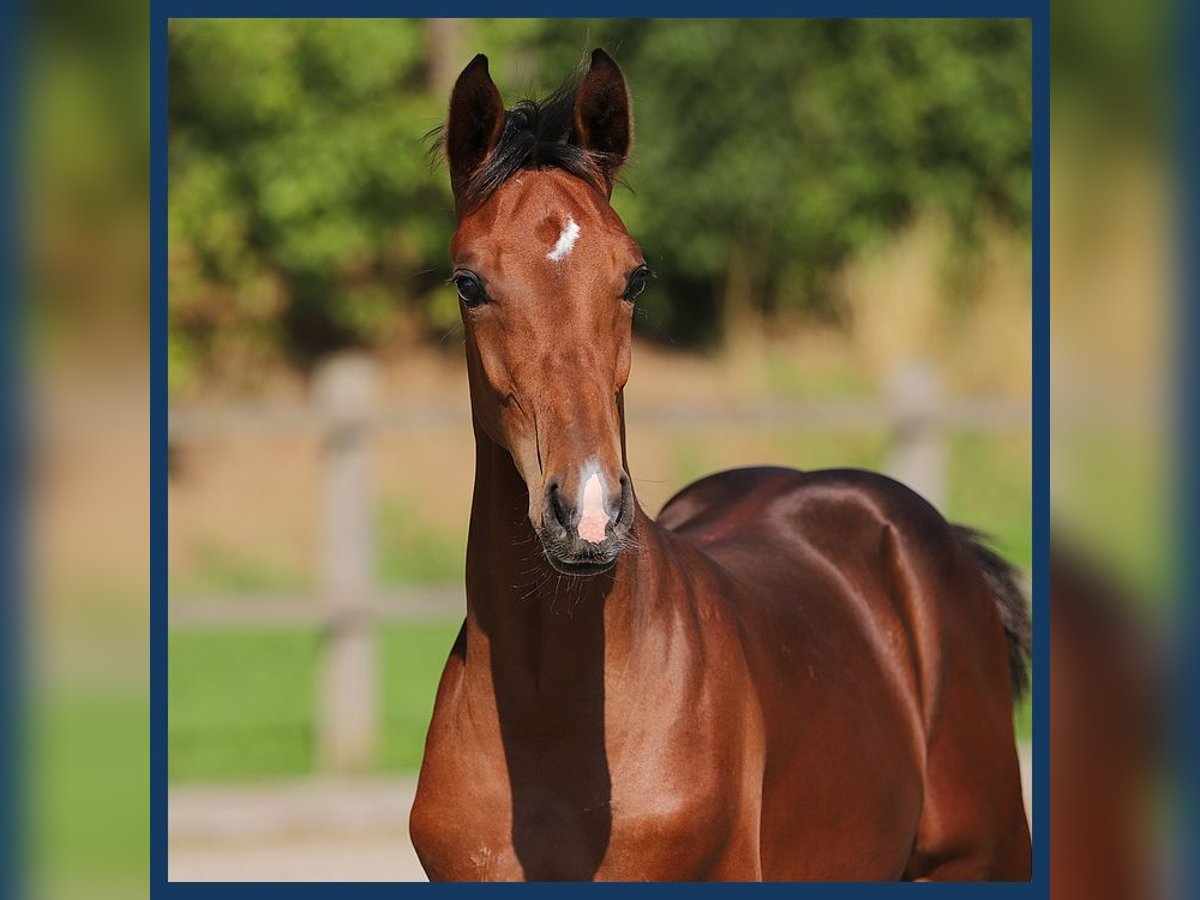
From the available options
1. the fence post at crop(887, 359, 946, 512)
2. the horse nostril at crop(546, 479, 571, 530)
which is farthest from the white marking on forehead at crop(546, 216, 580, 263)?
the fence post at crop(887, 359, 946, 512)

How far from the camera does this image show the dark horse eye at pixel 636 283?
2.64 meters

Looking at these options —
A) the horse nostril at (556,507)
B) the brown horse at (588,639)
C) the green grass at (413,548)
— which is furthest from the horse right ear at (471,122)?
the green grass at (413,548)

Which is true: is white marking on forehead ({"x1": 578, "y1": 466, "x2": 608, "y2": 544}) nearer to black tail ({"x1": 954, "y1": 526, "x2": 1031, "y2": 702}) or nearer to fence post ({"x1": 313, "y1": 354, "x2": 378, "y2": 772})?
black tail ({"x1": 954, "y1": 526, "x2": 1031, "y2": 702})

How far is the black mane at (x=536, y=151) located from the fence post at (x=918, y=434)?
521 cm

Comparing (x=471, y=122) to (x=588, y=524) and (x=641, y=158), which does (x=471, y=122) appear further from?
(x=641, y=158)

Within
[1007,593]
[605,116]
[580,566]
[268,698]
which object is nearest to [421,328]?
[268,698]

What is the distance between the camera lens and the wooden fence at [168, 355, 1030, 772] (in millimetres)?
7477

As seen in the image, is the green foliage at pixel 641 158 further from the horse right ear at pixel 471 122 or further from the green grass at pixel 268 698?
the horse right ear at pixel 471 122

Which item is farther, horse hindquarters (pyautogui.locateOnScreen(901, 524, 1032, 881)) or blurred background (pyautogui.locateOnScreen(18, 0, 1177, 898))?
blurred background (pyautogui.locateOnScreen(18, 0, 1177, 898))

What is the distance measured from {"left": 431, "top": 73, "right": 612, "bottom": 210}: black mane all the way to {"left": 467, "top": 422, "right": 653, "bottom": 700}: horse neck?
43 centimetres

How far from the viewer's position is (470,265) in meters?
2.63
